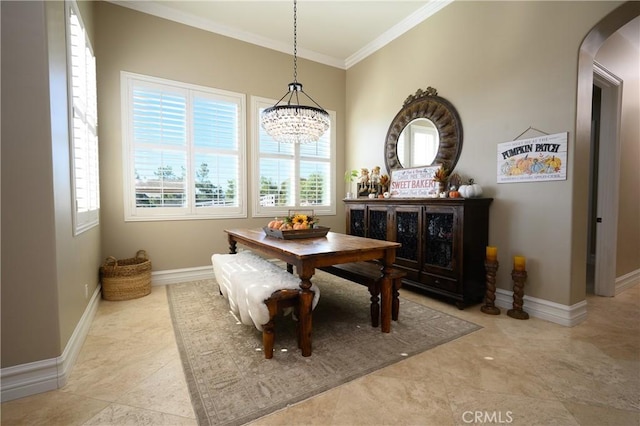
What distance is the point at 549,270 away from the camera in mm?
2711

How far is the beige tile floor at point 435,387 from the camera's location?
1.50 meters

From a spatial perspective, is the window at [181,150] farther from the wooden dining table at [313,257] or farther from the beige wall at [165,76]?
the wooden dining table at [313,257]

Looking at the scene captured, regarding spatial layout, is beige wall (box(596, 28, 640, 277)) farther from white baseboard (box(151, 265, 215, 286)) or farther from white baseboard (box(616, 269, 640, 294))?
white baseboard (box(151, 265, 215, 286))

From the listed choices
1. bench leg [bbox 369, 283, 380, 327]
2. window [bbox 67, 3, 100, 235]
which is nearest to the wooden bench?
bench leg [bbox 369, 283, 380, 327]

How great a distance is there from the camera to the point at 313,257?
2.07 m

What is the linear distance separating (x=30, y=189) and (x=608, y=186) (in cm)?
519

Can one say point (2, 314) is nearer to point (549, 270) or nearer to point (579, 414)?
point (579, 414)

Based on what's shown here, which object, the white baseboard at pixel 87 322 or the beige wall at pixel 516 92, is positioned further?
the beige wall at pixel 516 92

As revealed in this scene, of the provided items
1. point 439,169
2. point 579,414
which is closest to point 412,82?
point 439,169

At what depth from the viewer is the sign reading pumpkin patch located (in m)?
2.61

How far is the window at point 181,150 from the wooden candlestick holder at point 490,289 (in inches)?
129

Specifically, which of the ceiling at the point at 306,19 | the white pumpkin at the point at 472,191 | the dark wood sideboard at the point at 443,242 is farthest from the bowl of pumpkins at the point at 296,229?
the ceiling at the point at 306,19

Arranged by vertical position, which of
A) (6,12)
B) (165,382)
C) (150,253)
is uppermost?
(6,12)

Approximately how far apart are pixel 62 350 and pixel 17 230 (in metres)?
0.77
